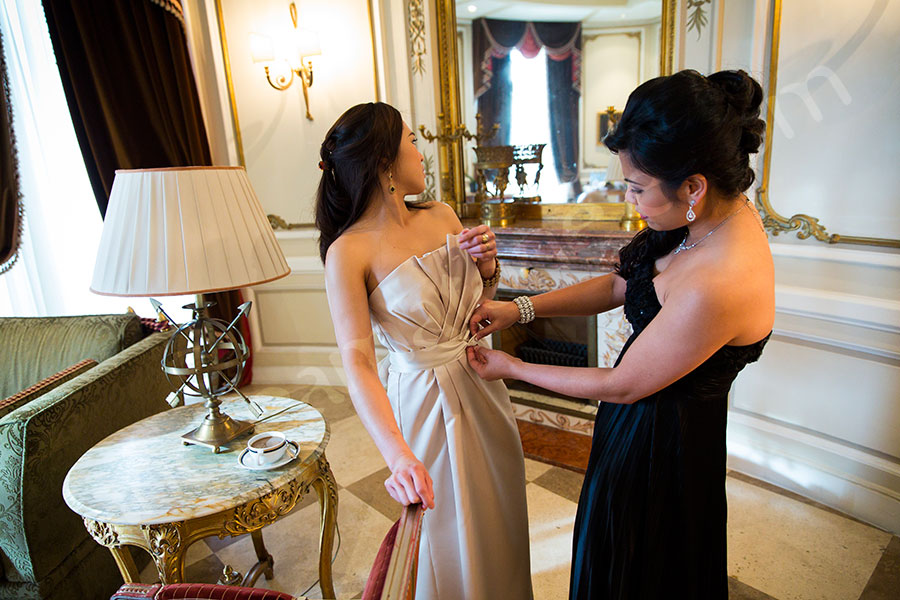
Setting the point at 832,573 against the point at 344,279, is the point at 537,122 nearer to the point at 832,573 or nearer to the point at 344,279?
the point at 344,279

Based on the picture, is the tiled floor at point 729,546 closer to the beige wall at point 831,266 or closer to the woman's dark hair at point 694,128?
the beige wall at point 831,266

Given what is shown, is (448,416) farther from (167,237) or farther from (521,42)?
(521,42)

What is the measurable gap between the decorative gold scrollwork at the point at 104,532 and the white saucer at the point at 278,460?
0.31 meters

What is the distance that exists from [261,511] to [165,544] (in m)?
0.22

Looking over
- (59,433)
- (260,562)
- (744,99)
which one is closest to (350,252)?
(744,99)

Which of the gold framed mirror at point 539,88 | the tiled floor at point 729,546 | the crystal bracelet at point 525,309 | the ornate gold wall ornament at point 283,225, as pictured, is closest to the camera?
the crystal bracelet at point 525,309

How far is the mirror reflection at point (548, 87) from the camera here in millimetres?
2646

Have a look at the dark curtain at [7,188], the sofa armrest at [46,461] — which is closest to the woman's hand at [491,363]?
the sofa armrest at [46,461]

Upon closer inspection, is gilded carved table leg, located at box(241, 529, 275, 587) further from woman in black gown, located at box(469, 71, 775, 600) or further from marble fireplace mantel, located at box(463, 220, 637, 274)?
marble fireplace mantel, located at box(463, 220, 637, 274)

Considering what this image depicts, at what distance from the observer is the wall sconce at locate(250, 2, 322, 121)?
3.15 m

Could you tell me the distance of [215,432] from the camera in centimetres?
158

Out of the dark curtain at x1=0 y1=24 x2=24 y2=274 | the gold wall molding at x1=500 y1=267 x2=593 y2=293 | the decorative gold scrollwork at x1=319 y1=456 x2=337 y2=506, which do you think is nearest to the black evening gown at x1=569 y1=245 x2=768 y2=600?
the decorative gold scrollwork at x1=319 y1=456 x2=337 y2=506

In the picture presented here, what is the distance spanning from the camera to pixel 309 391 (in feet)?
11.8

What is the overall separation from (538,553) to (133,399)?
5.19 ft
